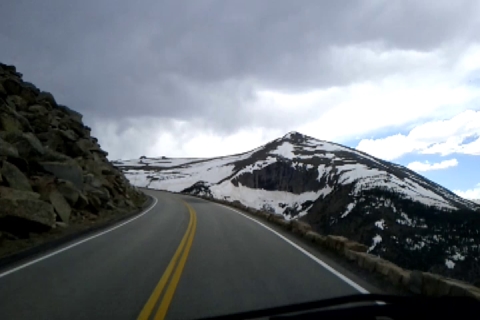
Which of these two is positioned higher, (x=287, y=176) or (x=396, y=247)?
(x=287, y=176)

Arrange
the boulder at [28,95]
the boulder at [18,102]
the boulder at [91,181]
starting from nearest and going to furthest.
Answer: the boulder at [91,181] < the boulder at [18,102] < the boulder at [28,95]

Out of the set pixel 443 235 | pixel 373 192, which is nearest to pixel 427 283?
pixel 443 235

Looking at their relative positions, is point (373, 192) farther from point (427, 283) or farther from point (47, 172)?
point (427, 283)

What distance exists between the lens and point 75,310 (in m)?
6.41

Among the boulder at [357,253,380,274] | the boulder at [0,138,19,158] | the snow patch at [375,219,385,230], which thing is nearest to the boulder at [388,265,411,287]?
the boulder at [357,253,380,274]

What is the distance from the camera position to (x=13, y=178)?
1591 cm

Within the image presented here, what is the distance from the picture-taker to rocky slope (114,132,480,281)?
34250 millimetres

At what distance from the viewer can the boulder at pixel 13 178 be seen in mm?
15641

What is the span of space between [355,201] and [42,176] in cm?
6033

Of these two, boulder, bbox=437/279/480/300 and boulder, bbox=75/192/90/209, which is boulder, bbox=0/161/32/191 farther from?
boulder, bbox=437/279/480/300

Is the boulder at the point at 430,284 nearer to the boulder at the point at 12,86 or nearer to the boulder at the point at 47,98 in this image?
the boulder at the point at 12,86

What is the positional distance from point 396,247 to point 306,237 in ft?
82.5

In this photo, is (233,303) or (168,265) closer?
(233,303)

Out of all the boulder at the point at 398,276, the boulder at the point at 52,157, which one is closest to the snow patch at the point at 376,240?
the boulder at the point at 52,157
